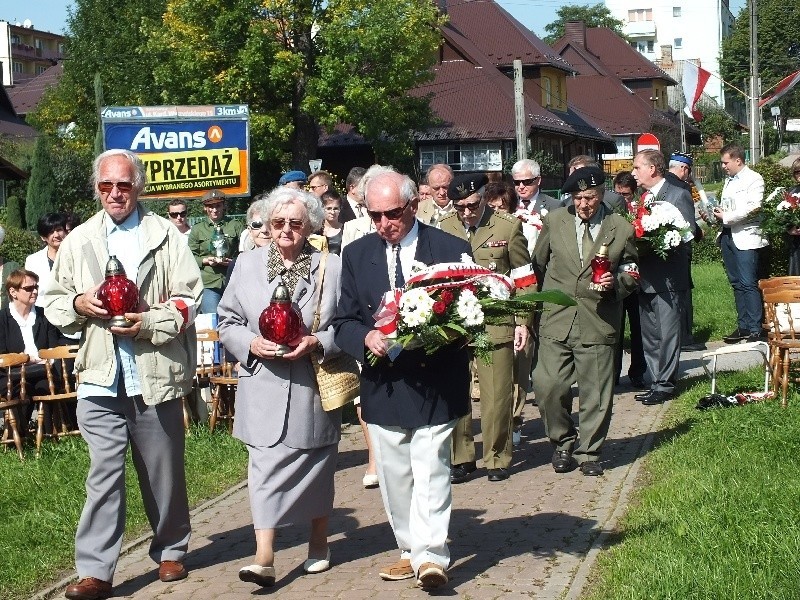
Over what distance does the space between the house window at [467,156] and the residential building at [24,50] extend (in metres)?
87.8

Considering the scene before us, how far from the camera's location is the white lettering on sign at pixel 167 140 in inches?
692

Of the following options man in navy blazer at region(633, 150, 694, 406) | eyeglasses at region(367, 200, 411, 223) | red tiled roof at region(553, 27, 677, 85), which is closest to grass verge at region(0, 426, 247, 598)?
eyeglasses at region(367, 200, 411, 223)

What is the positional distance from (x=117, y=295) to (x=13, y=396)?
5.31 metres

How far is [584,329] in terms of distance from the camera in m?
9.60

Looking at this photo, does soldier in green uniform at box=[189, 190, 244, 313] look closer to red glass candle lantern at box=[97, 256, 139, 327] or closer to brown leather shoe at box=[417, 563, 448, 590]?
red glass candle lantern at box=[97, 256, 139, 327]

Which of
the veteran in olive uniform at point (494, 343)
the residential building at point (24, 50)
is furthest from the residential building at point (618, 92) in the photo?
the residential building at point (24, 50)

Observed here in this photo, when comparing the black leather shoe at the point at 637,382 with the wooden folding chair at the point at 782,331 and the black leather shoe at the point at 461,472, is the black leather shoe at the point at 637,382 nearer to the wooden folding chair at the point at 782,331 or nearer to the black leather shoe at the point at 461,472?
the wooden folding chair at the point at 782,331

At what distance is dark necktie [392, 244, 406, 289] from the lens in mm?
6758

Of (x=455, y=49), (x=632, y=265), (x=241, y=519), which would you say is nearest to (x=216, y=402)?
(x=241, y=519)

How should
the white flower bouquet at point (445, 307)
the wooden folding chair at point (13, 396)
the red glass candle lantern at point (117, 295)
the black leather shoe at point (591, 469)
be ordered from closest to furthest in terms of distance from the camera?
the white flower bouquet at point (445, 307) < the red glass candle lantern at point (117, 295) < the black leather shoe at point (591, 469) < the wooden folding chair at point (13, 396)

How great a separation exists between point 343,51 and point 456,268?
44408mm

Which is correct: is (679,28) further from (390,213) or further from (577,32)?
(390,213)

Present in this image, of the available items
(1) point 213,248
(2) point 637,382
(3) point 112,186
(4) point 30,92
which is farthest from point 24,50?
(3) point 112,186

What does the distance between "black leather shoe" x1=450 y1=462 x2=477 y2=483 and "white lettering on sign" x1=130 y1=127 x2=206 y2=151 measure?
31.3ft
